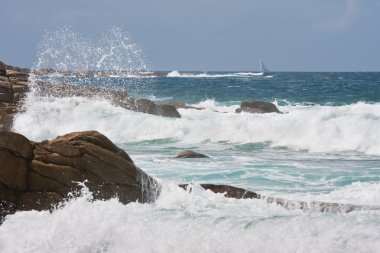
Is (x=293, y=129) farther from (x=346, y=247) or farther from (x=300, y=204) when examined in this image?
(x=346, y=247)

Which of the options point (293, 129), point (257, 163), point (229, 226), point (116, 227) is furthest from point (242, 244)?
point (293, 129)

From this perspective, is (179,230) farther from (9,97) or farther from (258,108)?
(258,108)

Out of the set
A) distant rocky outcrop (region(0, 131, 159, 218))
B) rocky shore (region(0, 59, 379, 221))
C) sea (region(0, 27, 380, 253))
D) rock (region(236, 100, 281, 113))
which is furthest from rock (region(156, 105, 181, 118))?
distant rocky outcrop (region(0, 131, 159, 218))

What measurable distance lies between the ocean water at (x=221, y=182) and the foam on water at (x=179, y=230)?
→ 13mm

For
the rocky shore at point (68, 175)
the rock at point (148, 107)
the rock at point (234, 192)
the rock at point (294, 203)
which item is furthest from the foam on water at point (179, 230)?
the rock at point (148, 107)

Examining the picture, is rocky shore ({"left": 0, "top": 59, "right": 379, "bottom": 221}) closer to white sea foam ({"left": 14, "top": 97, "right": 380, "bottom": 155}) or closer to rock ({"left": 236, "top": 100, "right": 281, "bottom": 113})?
white sea foam ({"left": 14, "top": 97, "right": 380, "bottom": 155})

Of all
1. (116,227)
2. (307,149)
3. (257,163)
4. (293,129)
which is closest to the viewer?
(116,227)

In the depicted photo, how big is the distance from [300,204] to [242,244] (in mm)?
2532

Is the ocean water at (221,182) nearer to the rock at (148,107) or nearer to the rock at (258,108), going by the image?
the rock at (148,107)

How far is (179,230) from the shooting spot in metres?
7.44

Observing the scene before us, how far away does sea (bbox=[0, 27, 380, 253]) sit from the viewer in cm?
717

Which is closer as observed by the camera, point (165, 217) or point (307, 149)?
A: point (165, 217)

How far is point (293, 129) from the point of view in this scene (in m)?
22.9

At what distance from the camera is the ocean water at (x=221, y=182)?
23.5 ft
